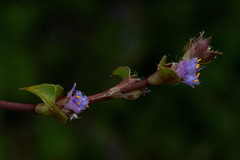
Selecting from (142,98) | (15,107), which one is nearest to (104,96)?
(15,107)

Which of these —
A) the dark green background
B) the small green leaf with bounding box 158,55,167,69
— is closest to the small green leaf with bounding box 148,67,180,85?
the small green leaf with bounding box 158,55,167,69

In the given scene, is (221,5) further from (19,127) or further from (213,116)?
(19,127)

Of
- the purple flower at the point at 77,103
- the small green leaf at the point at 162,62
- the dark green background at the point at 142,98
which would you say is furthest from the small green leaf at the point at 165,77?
the dark green background at the point at 142,98

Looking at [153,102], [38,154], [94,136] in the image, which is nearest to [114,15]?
[153,102]

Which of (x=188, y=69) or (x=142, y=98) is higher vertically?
Answer: (x=142, y=98)

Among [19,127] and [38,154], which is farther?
[19,127]

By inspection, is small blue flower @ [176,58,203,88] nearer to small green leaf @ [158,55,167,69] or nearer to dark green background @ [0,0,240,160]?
small green leaf @ [158,55,167,69]

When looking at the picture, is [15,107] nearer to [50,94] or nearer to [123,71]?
[50,94]
